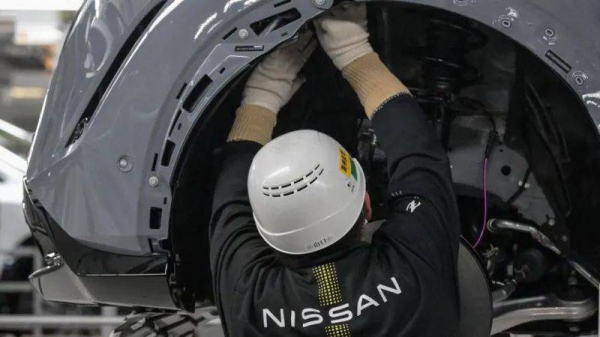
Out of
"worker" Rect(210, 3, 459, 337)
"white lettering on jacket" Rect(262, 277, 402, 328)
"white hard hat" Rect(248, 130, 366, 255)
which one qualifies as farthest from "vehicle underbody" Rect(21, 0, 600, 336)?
"white lettering on jacket" Rect(262, 277, 402, 328)

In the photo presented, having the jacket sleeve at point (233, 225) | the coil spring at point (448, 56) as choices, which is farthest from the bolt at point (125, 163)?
the coil spring at point (448, 56)

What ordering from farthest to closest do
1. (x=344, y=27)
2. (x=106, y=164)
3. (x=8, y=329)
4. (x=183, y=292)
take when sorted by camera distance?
(x=8, y=329)
(x=183, y=292)
(x=106, y=164)
(x=344, y=27)

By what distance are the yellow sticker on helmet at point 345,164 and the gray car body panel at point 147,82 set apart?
35 centimetres

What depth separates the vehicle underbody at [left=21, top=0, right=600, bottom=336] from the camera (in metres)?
2.32

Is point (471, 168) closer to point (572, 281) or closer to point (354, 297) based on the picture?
Result: point (572, 281)

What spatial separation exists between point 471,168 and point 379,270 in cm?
78

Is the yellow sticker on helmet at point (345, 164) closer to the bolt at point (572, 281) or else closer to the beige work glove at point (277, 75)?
the beige work glove at point (277, 75)

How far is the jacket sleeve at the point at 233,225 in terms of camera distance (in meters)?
2.01

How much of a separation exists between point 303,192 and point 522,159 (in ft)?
3.07

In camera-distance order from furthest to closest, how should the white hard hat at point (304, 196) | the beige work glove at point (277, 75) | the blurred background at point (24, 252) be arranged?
the blurred background at point (24, 252), the beige work glove at point (277, 75), the white hard hat at point (304, 196)

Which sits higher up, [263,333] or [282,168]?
[282,168]

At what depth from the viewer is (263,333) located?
1.89 m

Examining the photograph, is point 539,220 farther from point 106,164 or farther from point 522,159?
point 106,164

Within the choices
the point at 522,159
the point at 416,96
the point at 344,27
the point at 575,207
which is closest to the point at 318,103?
the point at 416,96
